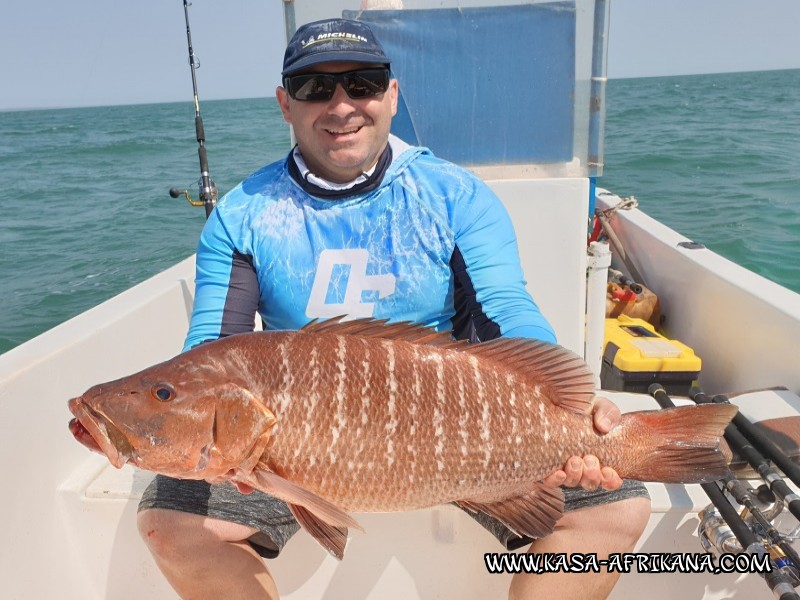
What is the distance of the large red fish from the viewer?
156cm

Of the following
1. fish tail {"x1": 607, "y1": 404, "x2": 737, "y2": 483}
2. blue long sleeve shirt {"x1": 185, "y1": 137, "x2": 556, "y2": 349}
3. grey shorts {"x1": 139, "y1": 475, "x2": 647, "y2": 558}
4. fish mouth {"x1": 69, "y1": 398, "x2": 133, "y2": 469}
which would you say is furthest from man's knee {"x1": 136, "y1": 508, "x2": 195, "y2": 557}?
fish tail {"x1": 607, "y1": 404, "x2": 737, "y2": 483}

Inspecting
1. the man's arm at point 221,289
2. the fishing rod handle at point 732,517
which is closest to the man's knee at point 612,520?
the fishing rod handle at point 732,517

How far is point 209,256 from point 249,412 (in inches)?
41.9

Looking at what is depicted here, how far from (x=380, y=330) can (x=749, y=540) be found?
4.10 feet

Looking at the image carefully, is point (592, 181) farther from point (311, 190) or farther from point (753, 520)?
point (753, 520)

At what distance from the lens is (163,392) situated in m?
1.58

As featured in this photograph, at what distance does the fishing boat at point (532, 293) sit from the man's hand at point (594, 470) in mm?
593

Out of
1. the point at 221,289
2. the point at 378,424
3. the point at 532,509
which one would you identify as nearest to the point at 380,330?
the point at 378,424

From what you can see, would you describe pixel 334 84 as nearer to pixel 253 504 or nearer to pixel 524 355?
pixel 524 355

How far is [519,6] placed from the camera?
3.46m

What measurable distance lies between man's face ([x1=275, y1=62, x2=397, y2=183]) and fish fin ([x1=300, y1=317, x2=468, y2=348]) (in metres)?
0.94

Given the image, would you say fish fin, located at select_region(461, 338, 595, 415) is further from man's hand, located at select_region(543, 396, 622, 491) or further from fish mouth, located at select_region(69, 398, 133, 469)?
fish mouth, located at select_region(69, 398, 133, 469)

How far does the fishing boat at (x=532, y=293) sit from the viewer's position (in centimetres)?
232

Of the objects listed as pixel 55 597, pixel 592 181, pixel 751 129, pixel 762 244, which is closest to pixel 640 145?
pixel 751 129
